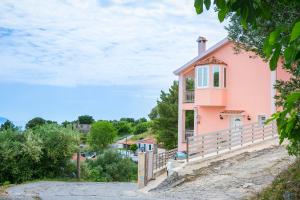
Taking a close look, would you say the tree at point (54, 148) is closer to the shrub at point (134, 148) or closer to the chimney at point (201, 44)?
the chimney at point (201, 44)

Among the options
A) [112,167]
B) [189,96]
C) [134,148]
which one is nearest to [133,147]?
[134,148]

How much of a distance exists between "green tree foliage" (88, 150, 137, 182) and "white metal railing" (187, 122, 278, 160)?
610 centimetres

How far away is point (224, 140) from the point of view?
23.2 m

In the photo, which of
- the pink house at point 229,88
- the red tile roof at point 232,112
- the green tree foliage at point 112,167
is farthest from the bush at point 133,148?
the red tile roof at point 232,112

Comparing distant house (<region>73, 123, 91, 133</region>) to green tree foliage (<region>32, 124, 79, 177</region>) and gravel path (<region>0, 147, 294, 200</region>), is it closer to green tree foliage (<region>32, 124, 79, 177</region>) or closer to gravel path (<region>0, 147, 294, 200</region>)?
green tree foliage (<region>32, 124, 79, 177</region>)

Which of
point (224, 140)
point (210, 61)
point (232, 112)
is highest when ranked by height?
point (210, 61)

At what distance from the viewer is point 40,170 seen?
23.9 metres

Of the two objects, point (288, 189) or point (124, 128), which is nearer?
point (288, 189)

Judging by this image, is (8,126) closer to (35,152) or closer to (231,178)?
(35,152)

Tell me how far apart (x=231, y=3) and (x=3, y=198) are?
41.0 feet

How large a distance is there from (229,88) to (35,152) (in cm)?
1361

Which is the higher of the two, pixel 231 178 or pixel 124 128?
pixel 124 128

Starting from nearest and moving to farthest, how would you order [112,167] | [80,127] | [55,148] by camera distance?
[55,148] < [112,167] < [80,127]

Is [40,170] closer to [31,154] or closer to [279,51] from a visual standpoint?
[31,154]
